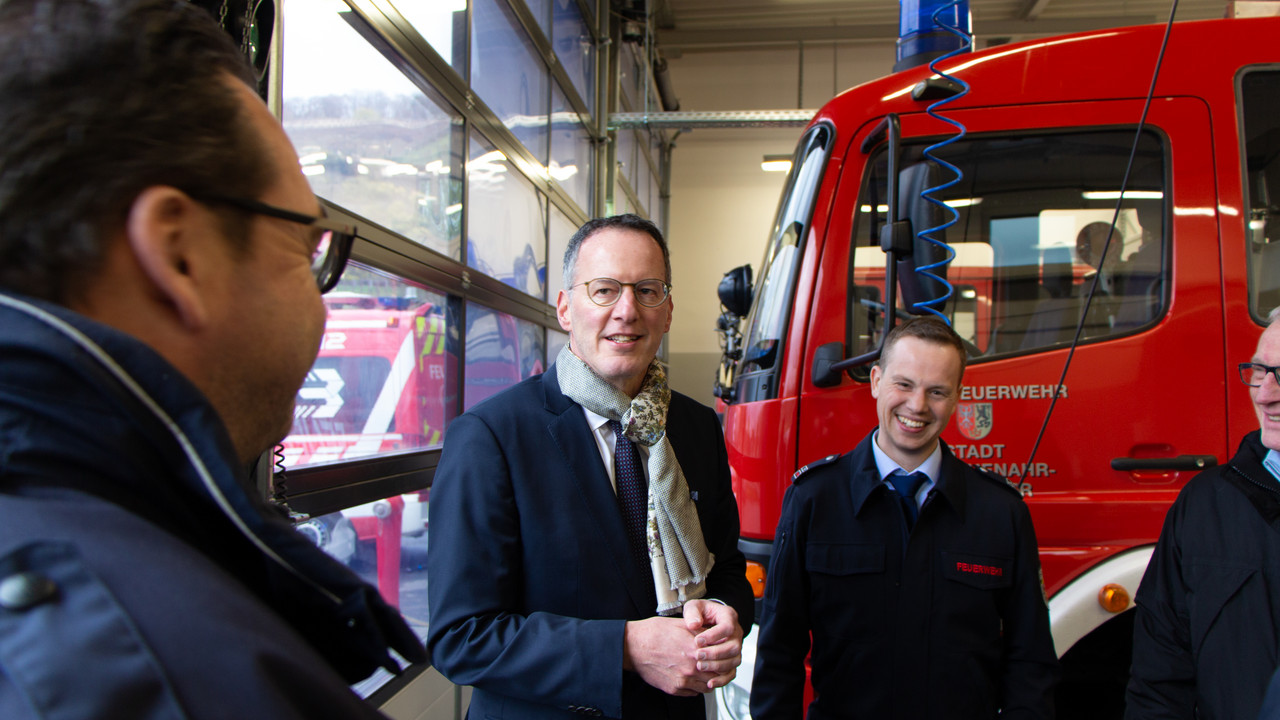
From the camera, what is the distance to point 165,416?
45 cm

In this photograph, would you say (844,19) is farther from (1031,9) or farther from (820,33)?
(1031,9)

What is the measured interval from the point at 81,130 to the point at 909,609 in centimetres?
168

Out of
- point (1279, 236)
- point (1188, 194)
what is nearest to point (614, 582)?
point (1188, 194)

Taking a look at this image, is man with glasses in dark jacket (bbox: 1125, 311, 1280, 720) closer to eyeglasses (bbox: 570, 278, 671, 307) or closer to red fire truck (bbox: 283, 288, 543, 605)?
eyeglasses (bbox: 570, 278, 671, 307)

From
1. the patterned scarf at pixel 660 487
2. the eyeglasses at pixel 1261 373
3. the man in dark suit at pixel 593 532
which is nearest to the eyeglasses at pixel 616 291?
the man in dark suit at pixel 593 532

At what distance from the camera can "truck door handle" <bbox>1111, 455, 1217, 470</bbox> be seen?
1.99m

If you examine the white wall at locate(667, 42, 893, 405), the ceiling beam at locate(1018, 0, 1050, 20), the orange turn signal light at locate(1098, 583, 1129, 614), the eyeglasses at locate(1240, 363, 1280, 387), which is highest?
the ceiling beam at locate(1018, 0, 1050, 20)

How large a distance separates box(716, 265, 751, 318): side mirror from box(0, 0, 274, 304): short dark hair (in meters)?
2.38

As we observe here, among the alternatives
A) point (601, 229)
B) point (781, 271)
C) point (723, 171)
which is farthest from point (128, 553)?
point (723, 171)

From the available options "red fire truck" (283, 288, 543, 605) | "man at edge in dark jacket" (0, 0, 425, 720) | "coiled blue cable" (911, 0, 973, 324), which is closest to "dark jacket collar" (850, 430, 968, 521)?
"coiled blue cable" (911, 0, 973, 324)

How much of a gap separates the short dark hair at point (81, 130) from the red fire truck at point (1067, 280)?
1726mm

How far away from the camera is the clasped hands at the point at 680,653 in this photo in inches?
44.4

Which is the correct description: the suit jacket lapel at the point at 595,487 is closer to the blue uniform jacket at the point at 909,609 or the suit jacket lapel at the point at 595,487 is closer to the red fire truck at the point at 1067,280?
the blue uniform jacket at the point at 909,609

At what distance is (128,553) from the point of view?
0.38 meters
